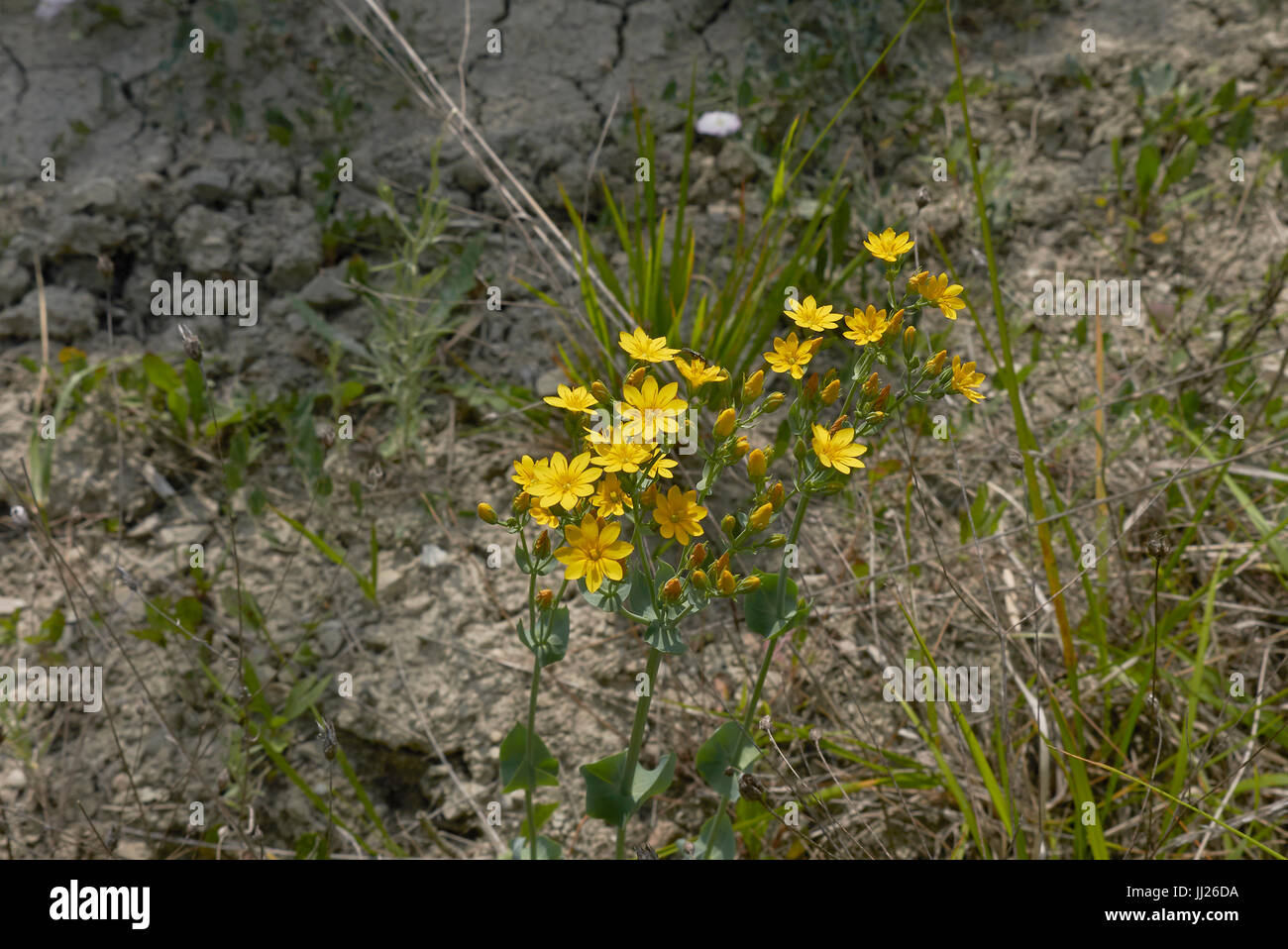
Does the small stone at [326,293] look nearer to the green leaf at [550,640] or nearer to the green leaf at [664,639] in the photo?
the green leaf at [550,640]

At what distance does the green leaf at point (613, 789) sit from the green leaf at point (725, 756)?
6 cm

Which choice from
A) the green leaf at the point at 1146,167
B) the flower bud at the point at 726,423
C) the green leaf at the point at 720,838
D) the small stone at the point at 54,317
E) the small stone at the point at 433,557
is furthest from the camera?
the green leaf at the point at 1146,167

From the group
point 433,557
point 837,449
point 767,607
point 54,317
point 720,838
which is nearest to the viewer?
point 837,449

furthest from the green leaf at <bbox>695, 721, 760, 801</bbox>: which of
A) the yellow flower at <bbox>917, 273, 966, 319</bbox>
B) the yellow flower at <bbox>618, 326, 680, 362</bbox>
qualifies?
the yellow flower at <bbox>917, 273, 966, 319</bbox>

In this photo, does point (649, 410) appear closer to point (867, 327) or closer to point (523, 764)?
point (867, 327)

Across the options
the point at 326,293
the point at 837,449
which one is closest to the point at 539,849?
the point at 837,449

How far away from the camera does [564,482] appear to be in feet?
4.23

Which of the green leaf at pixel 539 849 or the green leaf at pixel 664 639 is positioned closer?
the green leaf at pixel 664 639

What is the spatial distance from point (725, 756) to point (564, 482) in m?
0.58

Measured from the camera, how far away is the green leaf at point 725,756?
1.47 metres

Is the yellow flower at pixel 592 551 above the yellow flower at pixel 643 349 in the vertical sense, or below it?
below

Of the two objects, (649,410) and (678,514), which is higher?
(649,410)

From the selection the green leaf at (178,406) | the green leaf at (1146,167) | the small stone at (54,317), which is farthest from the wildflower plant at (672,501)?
the small stone at (54,317)
